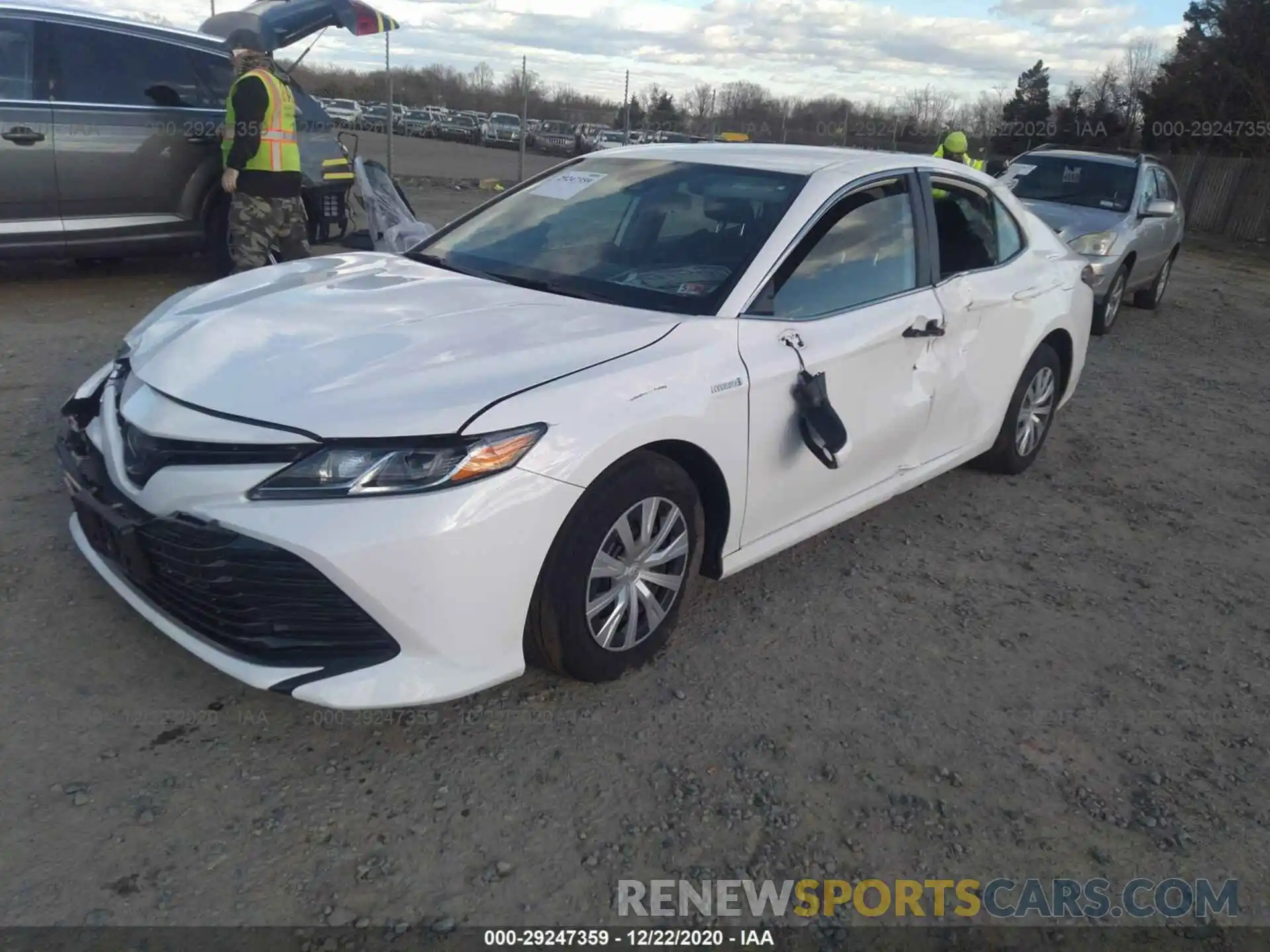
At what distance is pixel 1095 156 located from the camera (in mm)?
10266

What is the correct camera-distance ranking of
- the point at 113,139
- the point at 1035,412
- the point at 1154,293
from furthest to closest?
1. the point at 1154,293
2. the point at 113,139
3. the point at 1035,412

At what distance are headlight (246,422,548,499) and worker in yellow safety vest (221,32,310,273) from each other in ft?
15.8

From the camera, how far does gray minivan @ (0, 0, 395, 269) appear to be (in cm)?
655

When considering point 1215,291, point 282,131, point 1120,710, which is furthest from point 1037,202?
point 1120,710

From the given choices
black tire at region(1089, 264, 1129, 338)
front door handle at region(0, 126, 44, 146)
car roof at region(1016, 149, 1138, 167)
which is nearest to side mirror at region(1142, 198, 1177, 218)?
black tire at region(1089, 264, 1129, 338)

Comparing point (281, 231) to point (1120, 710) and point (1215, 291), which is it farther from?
point (1215, 291)

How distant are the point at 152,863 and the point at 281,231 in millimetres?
5382

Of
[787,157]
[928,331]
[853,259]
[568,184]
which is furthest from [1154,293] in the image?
[568,184]

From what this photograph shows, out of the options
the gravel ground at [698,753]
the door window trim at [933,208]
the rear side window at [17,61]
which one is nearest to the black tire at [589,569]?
the gravel ground at [698,753]

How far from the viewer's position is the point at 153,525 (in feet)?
8.57

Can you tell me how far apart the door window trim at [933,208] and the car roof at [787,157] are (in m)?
0.05

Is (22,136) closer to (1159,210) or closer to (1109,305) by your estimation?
(1109,305)

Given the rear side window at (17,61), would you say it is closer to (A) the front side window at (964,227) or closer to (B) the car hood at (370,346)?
(B) the car hood at (370,346)

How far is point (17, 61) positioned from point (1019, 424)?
21.9 ft
